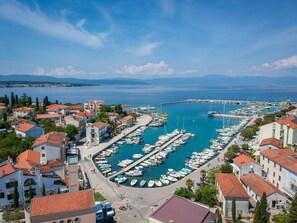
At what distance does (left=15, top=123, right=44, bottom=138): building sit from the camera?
46.2 m

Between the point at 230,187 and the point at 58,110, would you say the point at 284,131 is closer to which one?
the point at 230,187

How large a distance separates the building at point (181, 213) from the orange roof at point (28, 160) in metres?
18.5

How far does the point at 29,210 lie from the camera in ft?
61.6

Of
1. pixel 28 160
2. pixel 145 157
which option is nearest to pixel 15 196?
pixel 28 160

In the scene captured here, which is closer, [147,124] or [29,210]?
[29,210]

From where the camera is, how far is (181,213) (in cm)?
1855

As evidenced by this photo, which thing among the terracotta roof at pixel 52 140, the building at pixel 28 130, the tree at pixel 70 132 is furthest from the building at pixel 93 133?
the terracotta roof at pixel 52 140

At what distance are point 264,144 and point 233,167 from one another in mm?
6910

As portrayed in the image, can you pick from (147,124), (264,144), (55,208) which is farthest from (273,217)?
(147,124)

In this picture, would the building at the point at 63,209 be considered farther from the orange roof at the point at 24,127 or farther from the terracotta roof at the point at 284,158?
the orange roof at the point at 24,127

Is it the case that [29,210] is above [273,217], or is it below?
above

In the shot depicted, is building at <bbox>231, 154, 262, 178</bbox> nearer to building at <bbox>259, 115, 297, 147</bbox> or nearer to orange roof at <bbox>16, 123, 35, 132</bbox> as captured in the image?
building at <bbox>259, 115, 297, 147</bbox>

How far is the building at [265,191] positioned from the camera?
80.1ft

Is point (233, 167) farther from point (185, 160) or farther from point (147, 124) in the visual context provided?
point (147, 124)
